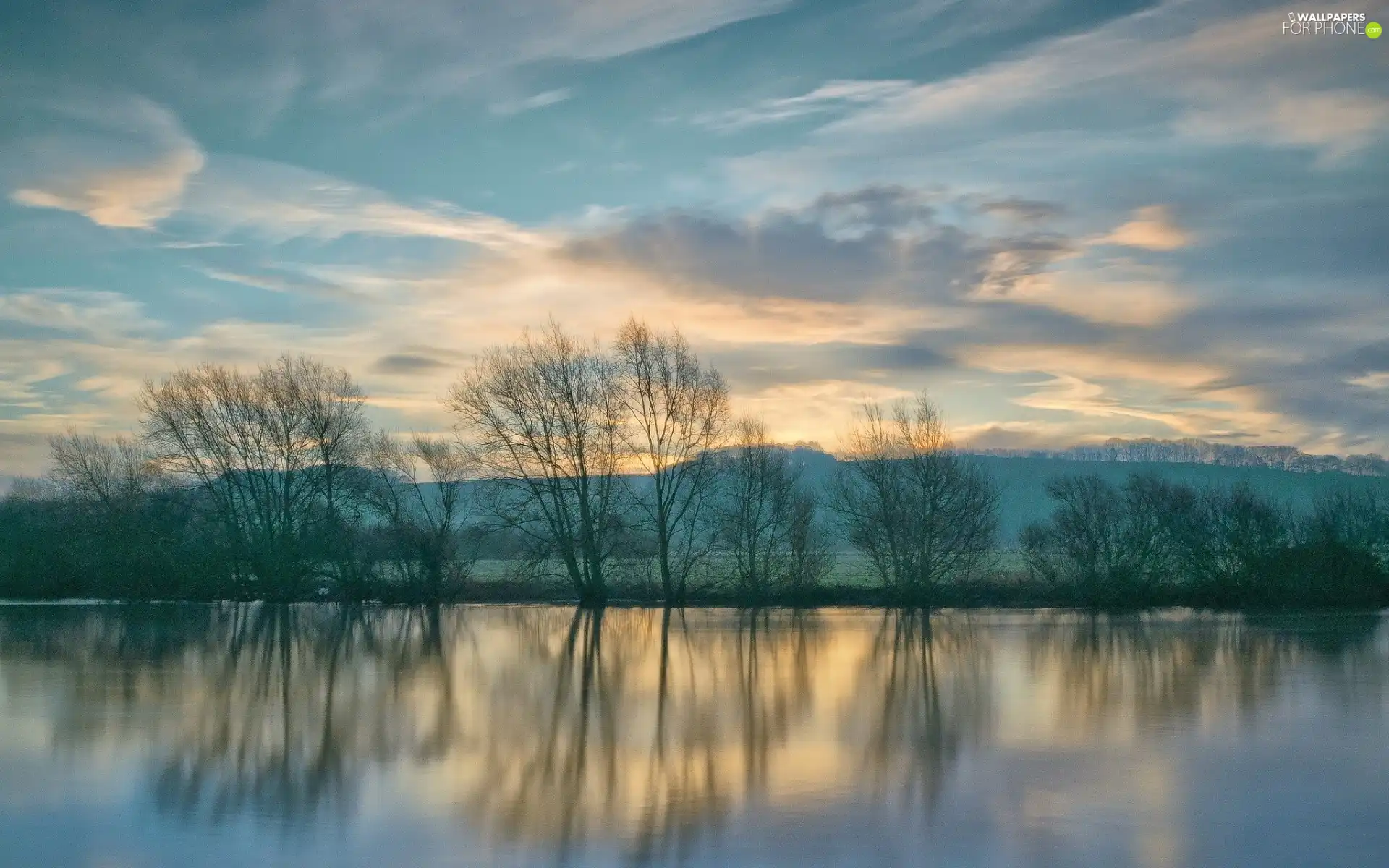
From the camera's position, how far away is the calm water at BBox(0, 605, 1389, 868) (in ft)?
21.7

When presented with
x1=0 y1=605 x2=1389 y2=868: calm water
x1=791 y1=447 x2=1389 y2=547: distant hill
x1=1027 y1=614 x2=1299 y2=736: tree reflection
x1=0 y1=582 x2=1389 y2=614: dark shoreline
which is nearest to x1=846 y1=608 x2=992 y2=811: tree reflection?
x1=0 y1=605 x2=1389 y2=868: calm water

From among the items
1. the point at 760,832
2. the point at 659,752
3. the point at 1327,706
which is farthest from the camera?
the point at 1327,706

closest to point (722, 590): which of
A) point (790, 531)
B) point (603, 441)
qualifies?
point (790, 531)

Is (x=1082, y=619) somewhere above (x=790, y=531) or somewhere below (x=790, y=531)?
below

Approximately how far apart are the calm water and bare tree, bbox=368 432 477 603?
16.8m

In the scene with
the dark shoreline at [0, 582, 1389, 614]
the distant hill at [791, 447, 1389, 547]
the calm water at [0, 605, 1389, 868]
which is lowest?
the dark shoreline at [0, 582, 1389, 614]

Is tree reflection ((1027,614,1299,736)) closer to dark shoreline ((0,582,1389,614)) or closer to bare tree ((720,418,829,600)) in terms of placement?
dark shoreline ((0,582,1389,614))

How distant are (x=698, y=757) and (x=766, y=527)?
25.6 m

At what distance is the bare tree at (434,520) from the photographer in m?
36.2

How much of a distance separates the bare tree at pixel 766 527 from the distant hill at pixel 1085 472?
238 ft

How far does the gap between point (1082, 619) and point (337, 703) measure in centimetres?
2028

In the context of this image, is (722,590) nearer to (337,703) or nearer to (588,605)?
(588,605)

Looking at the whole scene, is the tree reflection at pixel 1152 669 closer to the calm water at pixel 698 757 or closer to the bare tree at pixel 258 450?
the calm water at pixel 698 757

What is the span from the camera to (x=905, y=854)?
6340 mm
